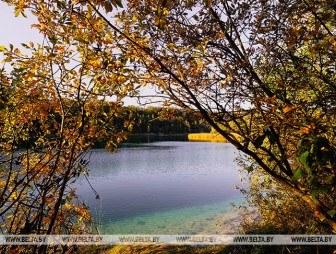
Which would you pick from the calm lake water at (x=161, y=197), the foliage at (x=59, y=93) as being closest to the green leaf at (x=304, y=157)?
the foliage at (x=59, y=93)

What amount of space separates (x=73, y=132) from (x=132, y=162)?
32.7 meters

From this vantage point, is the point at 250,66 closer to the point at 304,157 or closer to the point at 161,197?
the point at 304,157

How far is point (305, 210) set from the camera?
5980mm

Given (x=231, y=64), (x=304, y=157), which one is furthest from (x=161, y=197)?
(x=304, y=157)

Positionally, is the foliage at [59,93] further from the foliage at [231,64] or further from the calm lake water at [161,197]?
the calm lake water at [161,197]

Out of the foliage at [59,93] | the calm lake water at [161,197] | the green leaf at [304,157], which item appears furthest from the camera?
the calm lake water at [161,197]

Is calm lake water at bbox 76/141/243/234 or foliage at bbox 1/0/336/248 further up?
foliage at bbox 1/0/336/248

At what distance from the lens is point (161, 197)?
Result: 19.2 meters

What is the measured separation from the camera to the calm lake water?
1375 centimetres

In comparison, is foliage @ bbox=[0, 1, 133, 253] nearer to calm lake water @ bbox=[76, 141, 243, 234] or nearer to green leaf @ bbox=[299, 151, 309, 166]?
green leaf @ bbox=[299, 151, 309, 166]

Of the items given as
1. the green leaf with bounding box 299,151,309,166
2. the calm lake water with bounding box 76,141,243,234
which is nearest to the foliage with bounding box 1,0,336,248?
the green leaf with bounding box 299,151,309,166

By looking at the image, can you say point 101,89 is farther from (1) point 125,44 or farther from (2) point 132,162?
(2) point 132,162

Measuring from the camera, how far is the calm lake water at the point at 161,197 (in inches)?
541

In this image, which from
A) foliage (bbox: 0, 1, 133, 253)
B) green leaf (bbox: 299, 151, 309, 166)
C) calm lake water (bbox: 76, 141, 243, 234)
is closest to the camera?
green leaf (bbox: 299, 151, 309, 166)
